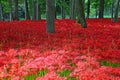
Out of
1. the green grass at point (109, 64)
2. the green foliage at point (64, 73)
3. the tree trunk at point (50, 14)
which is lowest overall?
the green grass at point (109, 64)

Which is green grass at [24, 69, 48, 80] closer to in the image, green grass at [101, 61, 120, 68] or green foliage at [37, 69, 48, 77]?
green foliage at [37, 69, 48, 77]

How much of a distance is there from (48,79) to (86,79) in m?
0.99

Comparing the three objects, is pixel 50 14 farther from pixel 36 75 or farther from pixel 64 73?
pixel 36 75

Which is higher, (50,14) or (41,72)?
(50,14)

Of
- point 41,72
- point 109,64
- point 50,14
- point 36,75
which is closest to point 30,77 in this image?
point 36,75

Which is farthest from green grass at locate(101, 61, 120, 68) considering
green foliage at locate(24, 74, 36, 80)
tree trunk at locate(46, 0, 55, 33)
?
tree trunk at locate(46, 0, 55, 33)

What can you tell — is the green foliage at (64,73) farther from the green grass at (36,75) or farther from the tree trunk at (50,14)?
the tree trunk at (50,14)

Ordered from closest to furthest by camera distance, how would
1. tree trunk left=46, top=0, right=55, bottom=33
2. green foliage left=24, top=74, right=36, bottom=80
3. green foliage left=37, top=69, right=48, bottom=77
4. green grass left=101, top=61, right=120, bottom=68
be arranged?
green foliage left=24, top=74, right=36, bottom=80 → green foliage left=37, top=69, right=48, bottom=77 → green grass left=101, top=61, right=120, bottom=68 → tree trunk left=46, top=0, right=55, bottom=33

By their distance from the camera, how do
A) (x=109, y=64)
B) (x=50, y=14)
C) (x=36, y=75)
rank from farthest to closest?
1. (x=50, y=14)
2. (x=109, y=64)
3. (x=36, y=75)

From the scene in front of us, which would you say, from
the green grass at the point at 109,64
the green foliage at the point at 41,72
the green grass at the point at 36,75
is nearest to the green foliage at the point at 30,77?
the green grass at the point at 36,75

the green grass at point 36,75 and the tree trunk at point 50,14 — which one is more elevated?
the tree trunk at point 50,14

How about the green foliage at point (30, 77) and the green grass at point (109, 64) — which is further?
the green grass at point (109, 64)

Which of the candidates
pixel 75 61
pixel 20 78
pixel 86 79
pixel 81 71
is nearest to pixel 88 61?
pixel 75 61

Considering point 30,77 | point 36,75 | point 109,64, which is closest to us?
point 30,77
